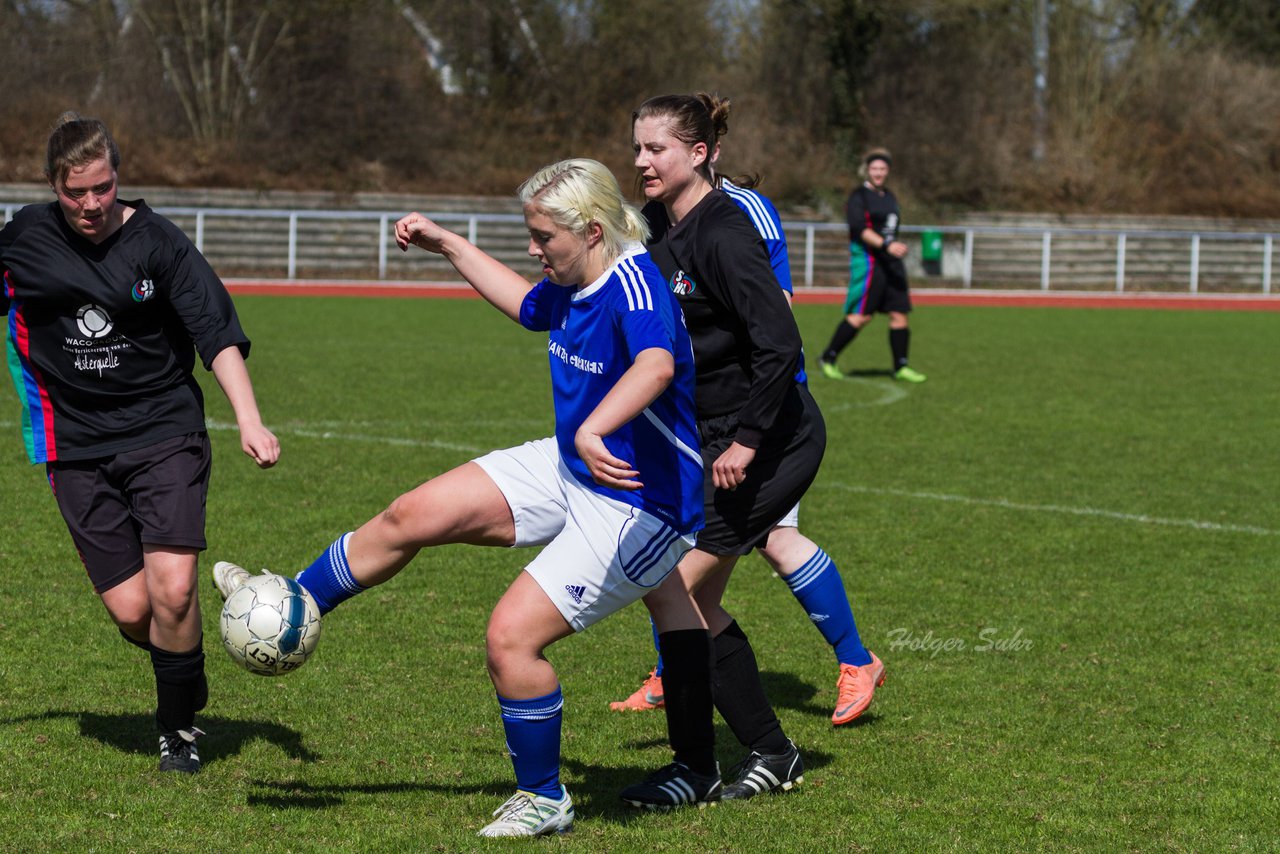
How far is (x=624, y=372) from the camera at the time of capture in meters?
3.83

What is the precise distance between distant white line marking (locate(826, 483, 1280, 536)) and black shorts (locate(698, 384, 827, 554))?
4.60m

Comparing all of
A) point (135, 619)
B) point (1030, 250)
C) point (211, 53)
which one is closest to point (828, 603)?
point (135, 619)

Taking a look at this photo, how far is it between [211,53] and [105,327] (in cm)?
3393

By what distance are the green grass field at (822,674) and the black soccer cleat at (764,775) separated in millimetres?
66

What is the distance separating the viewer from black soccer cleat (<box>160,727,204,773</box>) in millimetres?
4406

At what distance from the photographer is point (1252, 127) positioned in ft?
136

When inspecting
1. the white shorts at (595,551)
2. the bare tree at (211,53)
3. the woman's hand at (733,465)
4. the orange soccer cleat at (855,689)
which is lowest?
the orange soccer cleat at (855,689)

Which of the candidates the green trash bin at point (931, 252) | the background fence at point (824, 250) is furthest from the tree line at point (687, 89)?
the green trash bin at point (931, 252)

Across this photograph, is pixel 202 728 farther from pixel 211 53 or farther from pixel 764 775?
pixel 211 53

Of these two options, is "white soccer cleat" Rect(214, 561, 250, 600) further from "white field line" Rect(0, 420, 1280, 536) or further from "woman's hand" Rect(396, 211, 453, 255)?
"white field line" Rect(0, 420, 1280, 536)

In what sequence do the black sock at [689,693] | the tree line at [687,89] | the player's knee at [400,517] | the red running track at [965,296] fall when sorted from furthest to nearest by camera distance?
1. the tree line at [687,89]
2. the red running track at [965,296]
3. the black sock at [689,693]
4. the player's knee at [400,517]

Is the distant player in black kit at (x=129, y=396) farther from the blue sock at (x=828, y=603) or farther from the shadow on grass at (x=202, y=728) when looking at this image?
the blue sock at (x=828, y=603)

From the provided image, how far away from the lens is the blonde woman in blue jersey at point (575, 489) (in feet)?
12.3

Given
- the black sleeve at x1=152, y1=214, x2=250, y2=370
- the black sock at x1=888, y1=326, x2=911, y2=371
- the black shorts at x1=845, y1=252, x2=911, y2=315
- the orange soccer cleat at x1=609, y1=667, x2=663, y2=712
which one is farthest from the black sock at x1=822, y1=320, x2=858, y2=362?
the black sleeve at x1=152, y1=214, x2=250, y2=370
